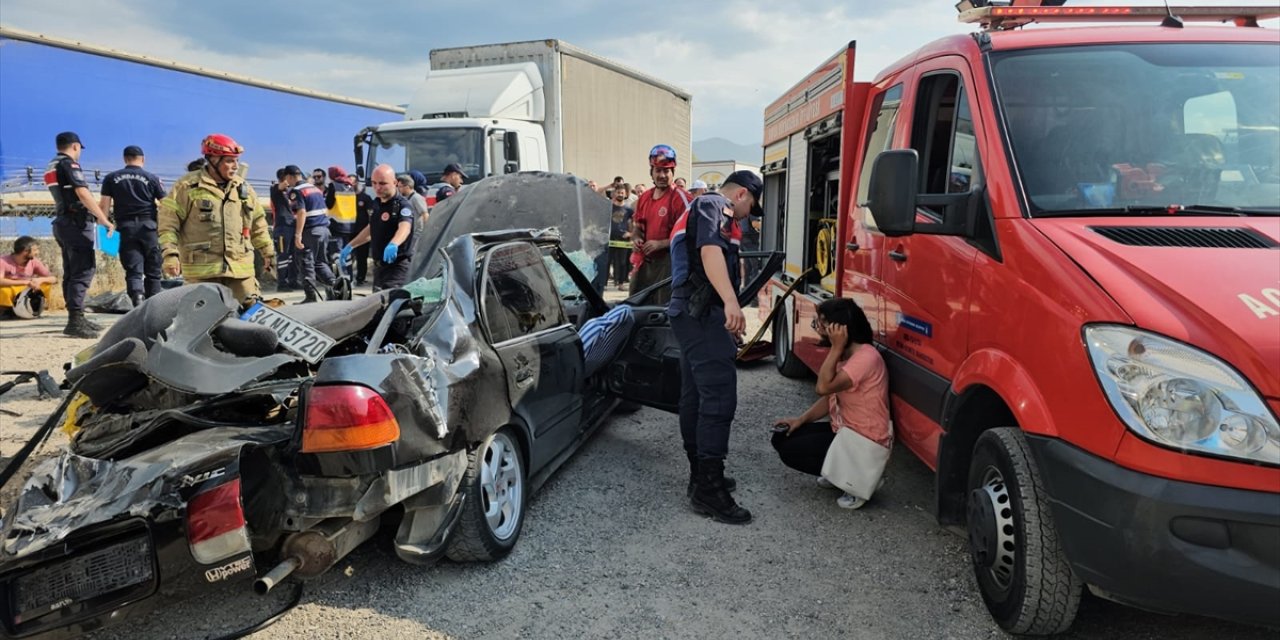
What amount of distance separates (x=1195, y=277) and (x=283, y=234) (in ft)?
42.9

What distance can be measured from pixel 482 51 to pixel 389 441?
11.8 metres

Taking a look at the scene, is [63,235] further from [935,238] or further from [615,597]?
[935,238]

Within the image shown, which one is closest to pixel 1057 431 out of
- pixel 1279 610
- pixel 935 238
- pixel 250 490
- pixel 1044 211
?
pixel 1279 610

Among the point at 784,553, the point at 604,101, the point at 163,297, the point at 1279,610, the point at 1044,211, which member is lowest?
the point at 784,553

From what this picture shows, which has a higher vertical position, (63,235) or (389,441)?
(63,235)

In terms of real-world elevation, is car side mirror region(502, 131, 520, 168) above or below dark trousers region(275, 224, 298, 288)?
above

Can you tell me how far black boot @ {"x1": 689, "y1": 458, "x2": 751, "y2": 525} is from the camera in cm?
373

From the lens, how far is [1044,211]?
268cm

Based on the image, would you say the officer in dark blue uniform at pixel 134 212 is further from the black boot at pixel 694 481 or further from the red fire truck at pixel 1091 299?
the red fire truck at pixel 1091 299

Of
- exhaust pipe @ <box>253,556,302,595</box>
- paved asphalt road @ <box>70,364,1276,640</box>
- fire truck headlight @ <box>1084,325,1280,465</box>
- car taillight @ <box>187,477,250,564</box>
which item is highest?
fire truck headlight @ <box>1084,325,1280,465</box>

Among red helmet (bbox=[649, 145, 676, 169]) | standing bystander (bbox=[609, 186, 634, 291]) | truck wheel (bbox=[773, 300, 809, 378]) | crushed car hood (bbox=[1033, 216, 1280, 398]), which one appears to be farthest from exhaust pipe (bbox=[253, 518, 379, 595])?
standing bystander (bbox=[609, 186, 634, 291])

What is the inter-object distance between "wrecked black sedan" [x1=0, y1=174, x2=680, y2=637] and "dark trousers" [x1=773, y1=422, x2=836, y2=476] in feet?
4.04

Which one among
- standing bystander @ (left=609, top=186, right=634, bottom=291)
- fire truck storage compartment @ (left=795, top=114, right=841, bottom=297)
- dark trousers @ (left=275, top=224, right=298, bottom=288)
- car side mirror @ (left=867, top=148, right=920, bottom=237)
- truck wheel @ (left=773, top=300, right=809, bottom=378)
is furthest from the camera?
standing bystander @ (left=609, top=186, right=634, bottom=291)

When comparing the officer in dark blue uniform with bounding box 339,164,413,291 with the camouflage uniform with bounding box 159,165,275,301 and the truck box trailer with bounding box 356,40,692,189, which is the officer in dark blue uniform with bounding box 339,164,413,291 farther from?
the truck box trailer with bounding box 356,40,692,189
